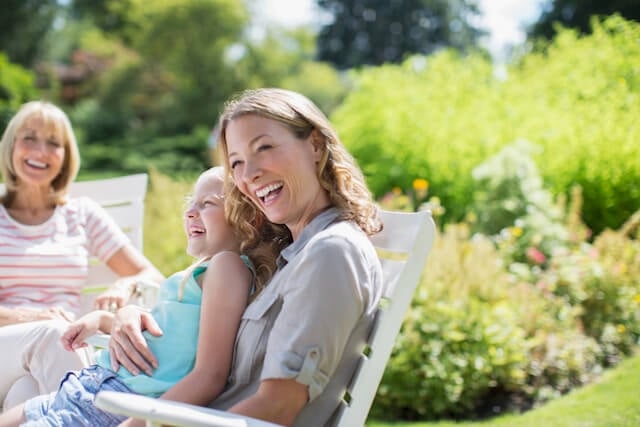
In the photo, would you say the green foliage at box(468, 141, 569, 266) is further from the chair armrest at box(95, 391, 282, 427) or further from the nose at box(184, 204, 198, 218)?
the chair armrest at box(95, 391, 282, 427)

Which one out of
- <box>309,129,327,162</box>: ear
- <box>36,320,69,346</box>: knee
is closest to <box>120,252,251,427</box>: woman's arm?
<box>309,129,327,162</box>: ear

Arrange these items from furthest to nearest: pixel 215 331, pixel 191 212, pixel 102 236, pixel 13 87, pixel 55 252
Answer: pixel 13 87 < pixel 102 236 < pixel 55 252 < pixel 191 212 < pixel 215 331

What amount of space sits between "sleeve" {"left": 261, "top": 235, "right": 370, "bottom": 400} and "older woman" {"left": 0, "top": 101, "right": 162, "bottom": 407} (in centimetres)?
147

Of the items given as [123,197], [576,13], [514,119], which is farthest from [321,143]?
[576,13]

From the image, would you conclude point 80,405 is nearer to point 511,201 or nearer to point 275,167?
point 275,167

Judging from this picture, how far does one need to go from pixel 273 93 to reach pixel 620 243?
12.2 feet

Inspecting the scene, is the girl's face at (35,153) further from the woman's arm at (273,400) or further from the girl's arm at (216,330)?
the woman's arm at (273,400)

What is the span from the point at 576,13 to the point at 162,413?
7.18m

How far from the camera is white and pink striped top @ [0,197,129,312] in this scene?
3033 mm

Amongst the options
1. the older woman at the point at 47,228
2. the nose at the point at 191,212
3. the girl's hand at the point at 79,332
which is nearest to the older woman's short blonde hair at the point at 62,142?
the older woman at the point at 47,228

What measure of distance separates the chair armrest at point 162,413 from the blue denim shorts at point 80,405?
0.47 meters

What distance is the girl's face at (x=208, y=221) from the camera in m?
2.04

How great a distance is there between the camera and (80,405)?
1.86 meters

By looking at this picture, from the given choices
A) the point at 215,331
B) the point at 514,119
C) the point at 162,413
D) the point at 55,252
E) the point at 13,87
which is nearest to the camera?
the point at 162,413
